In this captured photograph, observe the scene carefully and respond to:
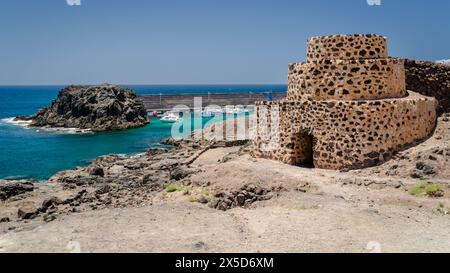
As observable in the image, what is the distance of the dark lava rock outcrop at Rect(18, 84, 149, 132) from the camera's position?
181ft

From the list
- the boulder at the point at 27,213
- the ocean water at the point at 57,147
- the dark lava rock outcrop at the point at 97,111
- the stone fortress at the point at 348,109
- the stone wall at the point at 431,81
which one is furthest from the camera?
the dark lava rock outcrop at the point at 97,111

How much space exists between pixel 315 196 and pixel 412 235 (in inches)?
142

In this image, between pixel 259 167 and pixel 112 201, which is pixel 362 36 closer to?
pixel 259 167

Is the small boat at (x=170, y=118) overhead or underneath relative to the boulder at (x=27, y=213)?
overhead

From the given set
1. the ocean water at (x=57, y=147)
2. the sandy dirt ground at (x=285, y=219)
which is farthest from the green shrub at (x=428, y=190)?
the ocean water at (x=57, y=147)

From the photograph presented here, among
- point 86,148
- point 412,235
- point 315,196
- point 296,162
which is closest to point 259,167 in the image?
point 296,162

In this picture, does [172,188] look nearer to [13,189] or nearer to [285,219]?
[285,219]

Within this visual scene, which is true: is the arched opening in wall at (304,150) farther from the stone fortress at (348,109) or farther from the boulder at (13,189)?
the boulder at (13,189)

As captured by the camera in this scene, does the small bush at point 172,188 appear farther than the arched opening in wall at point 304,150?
No

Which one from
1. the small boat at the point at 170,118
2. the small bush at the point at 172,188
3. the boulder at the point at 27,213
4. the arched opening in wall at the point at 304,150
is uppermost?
the arched opening in wall at the point at 304,150

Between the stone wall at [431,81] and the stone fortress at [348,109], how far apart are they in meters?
2.03

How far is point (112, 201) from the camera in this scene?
56.0 feet

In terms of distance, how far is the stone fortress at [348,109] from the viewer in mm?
16141

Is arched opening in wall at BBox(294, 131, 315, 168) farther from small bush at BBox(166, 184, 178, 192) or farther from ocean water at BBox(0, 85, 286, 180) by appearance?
ocean water at BBox(0, 85, 286, 180)
